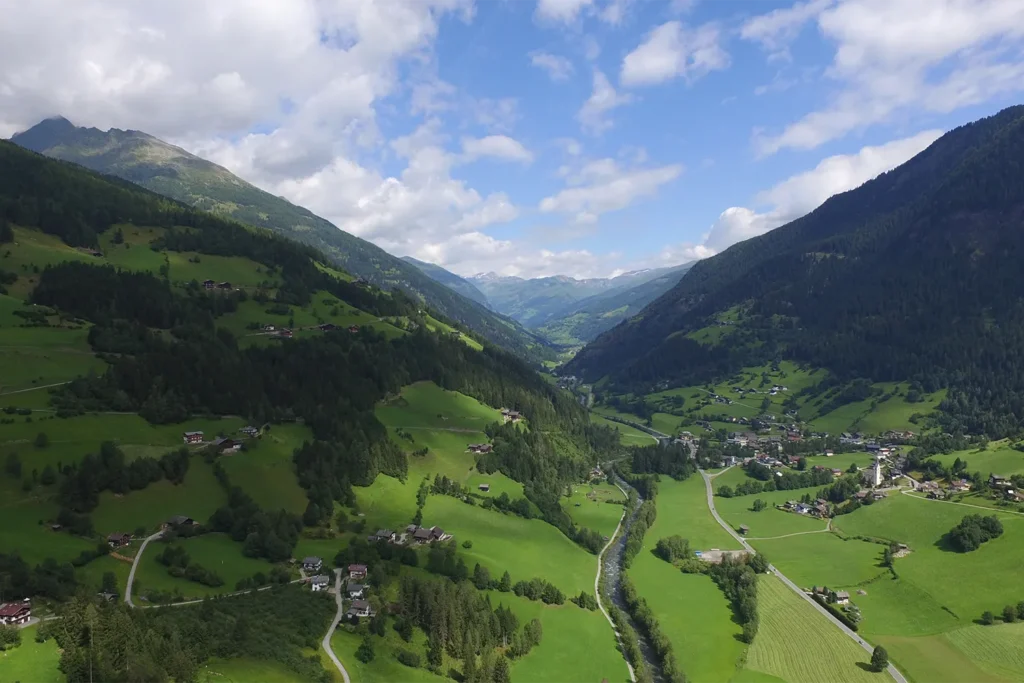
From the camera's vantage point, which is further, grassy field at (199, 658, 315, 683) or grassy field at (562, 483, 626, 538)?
grassy field at (562, 483, 626, 538)

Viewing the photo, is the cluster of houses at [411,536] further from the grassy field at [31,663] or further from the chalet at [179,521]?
the grassy field at [31,663]

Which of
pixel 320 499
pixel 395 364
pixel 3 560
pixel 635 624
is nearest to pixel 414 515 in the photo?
pixel 320 499

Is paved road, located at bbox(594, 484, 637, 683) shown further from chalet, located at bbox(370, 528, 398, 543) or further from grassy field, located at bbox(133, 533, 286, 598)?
grassy field, located at bbox(133, 533, 286, 598)

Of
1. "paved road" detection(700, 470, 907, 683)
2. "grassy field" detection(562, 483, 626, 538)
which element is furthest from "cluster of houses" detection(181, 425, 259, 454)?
"paved road" detection(700, 470, 907, 683)

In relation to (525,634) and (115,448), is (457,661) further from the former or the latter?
(115,448)

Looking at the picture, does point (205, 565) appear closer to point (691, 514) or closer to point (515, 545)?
point (515, 545)

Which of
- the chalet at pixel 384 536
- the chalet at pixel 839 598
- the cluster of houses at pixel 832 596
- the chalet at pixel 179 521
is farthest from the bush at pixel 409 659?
the chalet at pixel 839 598
